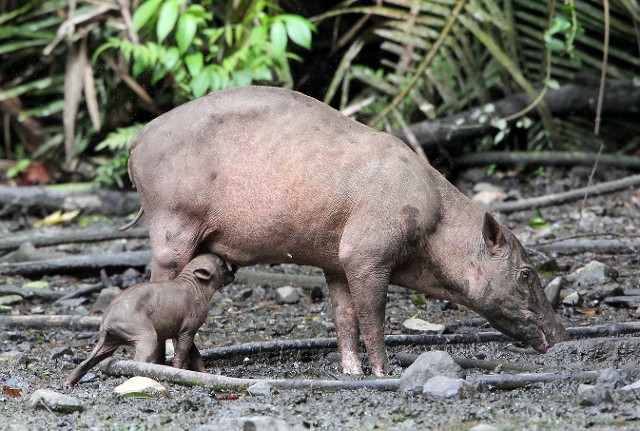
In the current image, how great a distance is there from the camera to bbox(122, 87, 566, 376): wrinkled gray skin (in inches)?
220

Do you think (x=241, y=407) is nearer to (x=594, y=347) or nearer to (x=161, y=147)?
(x=161, y=147)

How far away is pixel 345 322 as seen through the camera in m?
6.13

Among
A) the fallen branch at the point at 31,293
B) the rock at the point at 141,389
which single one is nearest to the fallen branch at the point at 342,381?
the rock at the point at 141,389

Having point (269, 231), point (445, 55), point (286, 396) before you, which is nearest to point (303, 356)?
point (269, 231)

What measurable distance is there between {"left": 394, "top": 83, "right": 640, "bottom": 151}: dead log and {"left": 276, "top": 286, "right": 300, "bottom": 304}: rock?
3.47m

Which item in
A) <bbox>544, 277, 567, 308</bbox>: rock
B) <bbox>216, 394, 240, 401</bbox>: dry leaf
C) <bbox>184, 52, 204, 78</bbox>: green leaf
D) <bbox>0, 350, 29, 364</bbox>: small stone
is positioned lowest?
<bbox>544, 277, 567, 308</bbox>: rock

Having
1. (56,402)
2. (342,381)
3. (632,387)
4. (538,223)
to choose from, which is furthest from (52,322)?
(538,223)

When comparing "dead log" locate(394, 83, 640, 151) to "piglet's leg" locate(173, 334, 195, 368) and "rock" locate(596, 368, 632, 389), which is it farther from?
"rock" locate(596, 368, 632, 389)

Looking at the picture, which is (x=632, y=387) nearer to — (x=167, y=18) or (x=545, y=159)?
(x=167, y=18)

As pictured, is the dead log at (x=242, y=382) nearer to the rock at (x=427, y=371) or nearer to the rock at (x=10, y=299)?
the rock at (x=427, y=371)

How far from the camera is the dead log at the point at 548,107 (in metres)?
10.9

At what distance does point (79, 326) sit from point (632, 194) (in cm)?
593

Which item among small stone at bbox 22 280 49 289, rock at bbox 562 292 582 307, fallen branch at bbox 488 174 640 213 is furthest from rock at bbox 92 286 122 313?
fallen branch at bbox 488 174 640 213

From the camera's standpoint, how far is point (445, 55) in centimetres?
1038
